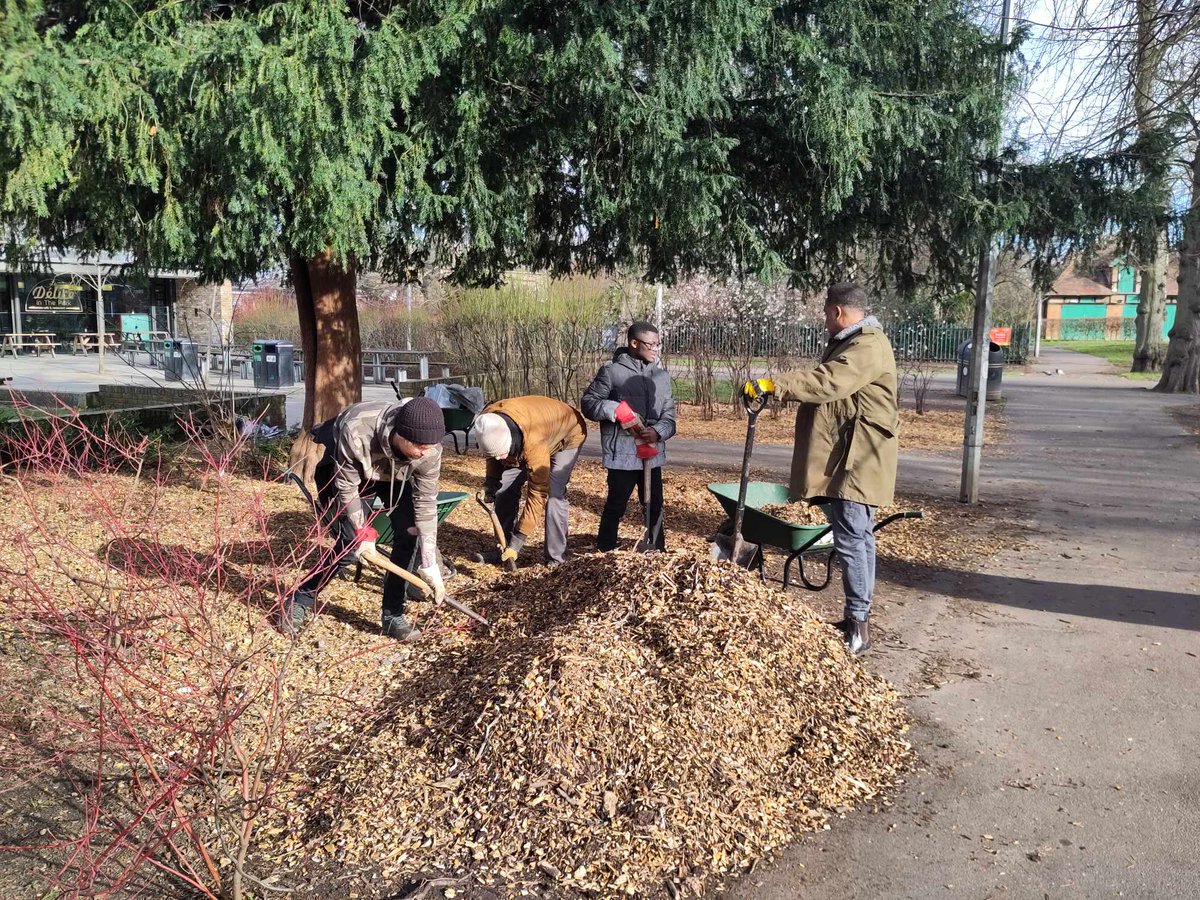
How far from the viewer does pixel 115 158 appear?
5902mm

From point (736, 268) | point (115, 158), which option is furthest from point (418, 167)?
point (736, 268)

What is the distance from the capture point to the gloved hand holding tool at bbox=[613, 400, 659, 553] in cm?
574

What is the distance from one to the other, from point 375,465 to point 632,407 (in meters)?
1.97

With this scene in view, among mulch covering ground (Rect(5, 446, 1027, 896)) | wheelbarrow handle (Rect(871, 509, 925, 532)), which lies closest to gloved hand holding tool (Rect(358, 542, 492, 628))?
mulch covering ground (Rect(5, 446, 1027, 896))

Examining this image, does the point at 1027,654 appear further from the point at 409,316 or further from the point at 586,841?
the point at 409,316

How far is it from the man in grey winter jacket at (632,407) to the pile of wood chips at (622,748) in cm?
169

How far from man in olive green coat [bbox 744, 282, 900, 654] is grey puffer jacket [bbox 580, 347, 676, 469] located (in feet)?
4.07

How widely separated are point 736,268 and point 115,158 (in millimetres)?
5141

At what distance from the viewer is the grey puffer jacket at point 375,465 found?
4383 millimetres

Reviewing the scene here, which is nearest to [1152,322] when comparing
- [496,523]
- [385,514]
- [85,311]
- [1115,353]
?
[1115,353]

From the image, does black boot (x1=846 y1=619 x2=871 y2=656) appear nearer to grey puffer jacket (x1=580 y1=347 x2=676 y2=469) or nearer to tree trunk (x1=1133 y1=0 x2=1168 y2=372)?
grey puffer jacket (x1=580 y1=347 x2=676 y2=469)

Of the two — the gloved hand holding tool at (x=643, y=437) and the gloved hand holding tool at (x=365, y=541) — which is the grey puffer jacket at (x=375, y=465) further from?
the gloved hand holding tool at (x=643, y=437)

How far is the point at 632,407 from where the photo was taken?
6027mm

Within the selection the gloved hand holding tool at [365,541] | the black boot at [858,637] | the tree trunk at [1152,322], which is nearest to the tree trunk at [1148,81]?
the black boot at [858,637]
